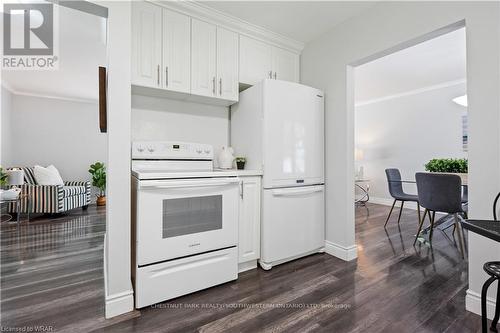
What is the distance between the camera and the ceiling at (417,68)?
9.93 ft

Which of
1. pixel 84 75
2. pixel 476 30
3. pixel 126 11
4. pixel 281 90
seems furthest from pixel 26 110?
pixel 476 30

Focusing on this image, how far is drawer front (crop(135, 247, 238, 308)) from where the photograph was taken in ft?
5.23

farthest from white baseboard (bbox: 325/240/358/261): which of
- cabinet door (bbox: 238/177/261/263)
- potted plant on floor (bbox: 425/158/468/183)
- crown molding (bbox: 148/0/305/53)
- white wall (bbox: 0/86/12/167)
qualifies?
white wall (bbox: 0/86/12/167)

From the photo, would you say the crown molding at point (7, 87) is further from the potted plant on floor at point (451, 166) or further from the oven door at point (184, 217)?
the potted plant on floor at point (451, 166)

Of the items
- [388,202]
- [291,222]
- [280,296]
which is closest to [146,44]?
[291,222]

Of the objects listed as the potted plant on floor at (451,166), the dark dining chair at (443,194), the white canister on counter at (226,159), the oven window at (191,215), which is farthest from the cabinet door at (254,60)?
the potted plant on floor at (451,166)

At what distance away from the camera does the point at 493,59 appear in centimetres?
146

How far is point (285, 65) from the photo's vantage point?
2775mm

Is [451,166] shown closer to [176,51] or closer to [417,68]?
[417,68]

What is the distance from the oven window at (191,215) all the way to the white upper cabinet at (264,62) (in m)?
1.34

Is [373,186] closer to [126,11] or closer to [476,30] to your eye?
[476,30]

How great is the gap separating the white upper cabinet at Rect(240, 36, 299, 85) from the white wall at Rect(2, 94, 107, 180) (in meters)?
5.13

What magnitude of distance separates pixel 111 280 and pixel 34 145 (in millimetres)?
5540

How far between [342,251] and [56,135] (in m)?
6.47
